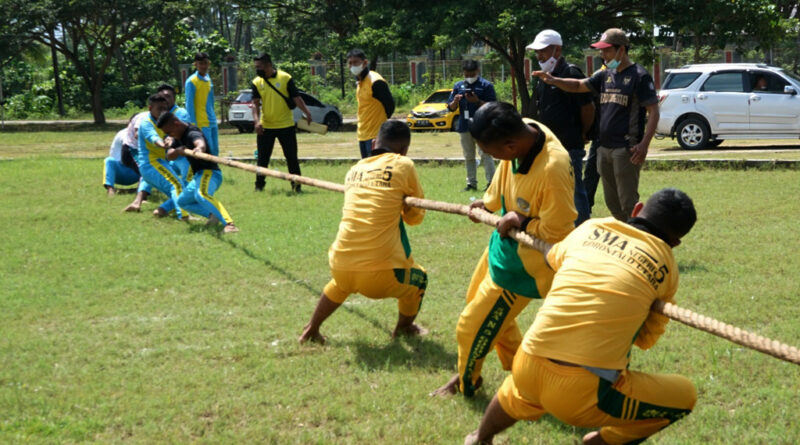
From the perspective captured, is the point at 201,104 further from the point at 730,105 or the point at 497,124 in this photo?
the point at 730,105

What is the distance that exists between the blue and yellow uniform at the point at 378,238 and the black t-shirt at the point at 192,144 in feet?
15.9

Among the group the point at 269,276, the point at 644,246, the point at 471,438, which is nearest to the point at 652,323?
the point at 644,246

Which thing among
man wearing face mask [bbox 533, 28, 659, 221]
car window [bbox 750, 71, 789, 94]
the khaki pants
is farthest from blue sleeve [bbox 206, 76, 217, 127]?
car window [bbox 750, 71, 789, 94]

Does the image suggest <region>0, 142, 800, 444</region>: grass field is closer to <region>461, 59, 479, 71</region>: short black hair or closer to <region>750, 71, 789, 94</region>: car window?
<region>461, 59, 479, 71</region>: short black hair

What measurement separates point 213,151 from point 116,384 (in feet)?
27.2

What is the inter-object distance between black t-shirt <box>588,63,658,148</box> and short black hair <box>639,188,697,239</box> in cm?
407

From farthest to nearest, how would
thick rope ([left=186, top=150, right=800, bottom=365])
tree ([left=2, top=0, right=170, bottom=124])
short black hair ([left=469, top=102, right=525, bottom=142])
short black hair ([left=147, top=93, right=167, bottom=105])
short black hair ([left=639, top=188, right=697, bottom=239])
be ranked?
tree ([left=2, top=0, right=170, bottom=124]) → short black hair ([left=147, top=93, right=167, bottom=105]) → short black hair ([left=469, top=102, right=525, bottom=142]) → short black hair ([left=639, top=188, right=697, bottom=239]) → thick rope ([left=186, top=150, right=800, bottom=365])

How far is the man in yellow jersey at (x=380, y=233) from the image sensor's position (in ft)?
18.0

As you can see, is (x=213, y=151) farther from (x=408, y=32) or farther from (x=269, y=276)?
(x=408, y=32)

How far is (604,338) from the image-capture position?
3.47 m

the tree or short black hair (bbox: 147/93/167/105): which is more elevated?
the tree

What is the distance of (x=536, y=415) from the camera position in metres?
3.78

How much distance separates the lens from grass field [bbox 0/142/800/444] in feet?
15.0

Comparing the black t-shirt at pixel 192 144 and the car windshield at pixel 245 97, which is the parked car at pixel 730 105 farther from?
the car windshield at pixel 245 97
